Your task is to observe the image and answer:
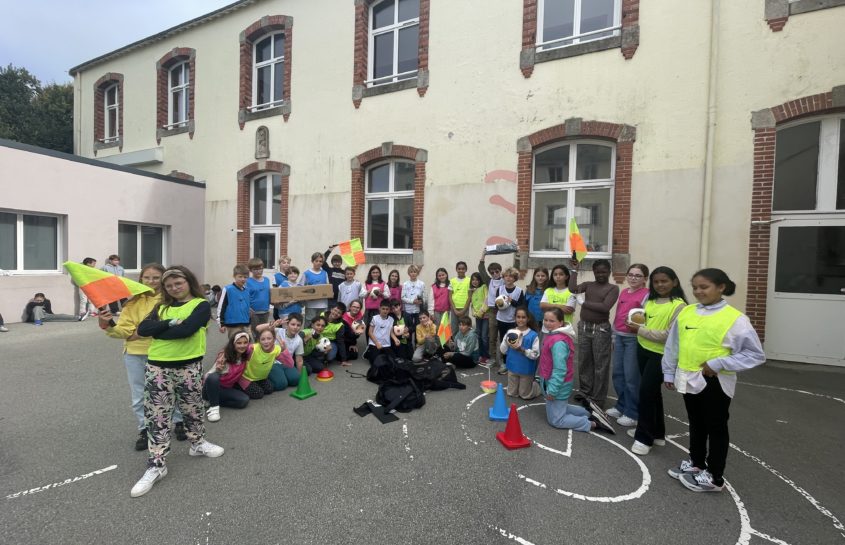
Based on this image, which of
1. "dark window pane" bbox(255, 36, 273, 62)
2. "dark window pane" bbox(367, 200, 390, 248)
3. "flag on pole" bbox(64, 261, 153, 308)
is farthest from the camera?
"dark window pane" bbox(255, 36, 273, 62)

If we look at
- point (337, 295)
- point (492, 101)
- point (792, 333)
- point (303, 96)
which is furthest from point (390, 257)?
point (792, 333)

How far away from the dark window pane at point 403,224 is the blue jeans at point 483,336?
356 cm

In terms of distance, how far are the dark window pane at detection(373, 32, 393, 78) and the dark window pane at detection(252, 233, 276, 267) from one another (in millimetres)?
5529

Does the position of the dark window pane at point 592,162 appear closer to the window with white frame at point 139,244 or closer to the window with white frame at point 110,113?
the window with white frame at point 139,244

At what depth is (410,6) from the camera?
398 inches

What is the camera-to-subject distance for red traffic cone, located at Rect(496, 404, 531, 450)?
379 cm

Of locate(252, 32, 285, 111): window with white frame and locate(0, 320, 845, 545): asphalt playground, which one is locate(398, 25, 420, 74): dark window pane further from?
locate(0, 320, 845, 545): asphalt playground

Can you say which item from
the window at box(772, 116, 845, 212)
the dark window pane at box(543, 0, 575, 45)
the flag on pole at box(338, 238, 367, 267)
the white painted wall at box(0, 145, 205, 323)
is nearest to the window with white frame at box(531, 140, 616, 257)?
the dark window pane at box(543, 0, 575, 45)

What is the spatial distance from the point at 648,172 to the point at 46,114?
30.2 m

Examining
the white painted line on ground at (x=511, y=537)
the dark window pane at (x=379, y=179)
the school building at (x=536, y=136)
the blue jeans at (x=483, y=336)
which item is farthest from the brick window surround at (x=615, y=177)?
the white painted line on ground at (x=511, y=537)

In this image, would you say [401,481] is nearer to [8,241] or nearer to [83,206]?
[8,241]

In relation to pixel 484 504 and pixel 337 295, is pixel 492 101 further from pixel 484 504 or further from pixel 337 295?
pixel 484 504

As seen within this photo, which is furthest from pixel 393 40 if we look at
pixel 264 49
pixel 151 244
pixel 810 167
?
pixel 151 244

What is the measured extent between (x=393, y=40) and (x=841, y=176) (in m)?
9.43
